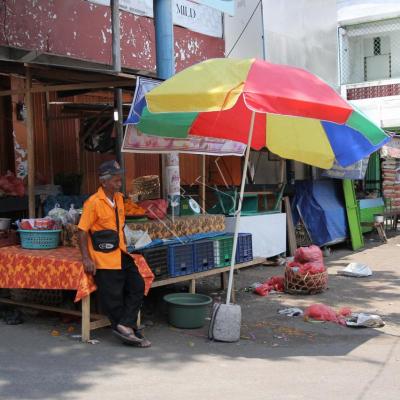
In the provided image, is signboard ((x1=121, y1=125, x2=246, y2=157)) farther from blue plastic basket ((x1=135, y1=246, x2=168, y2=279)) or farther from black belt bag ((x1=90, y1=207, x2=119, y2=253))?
black belt bag ((x1=90, y1=207, x2=119, y2=253))

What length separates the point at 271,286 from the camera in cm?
856

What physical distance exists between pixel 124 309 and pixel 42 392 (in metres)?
1.46

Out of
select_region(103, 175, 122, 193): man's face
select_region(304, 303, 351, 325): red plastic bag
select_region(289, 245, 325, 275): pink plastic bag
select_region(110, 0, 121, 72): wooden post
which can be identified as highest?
select_region(110, 0, 121, 72): wooden post

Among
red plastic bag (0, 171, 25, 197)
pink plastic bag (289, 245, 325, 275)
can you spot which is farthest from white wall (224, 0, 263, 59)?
red plastic bag (0, 171, 25, 197)

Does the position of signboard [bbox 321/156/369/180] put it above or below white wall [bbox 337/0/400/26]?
below

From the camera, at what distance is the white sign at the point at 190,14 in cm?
1063

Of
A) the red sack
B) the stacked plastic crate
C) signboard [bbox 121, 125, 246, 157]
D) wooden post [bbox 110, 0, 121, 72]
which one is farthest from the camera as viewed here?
the stacked plastic crate

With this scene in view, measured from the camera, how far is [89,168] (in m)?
10.4

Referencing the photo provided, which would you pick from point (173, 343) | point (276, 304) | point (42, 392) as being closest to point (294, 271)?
point (276, 304)

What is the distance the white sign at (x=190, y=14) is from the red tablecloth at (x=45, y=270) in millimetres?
5682

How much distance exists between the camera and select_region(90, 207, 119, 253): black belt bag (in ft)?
18.1

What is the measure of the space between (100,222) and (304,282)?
3707mm

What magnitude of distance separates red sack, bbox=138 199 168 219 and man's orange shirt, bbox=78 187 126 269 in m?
1.33

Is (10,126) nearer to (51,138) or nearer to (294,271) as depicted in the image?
(51,138)
